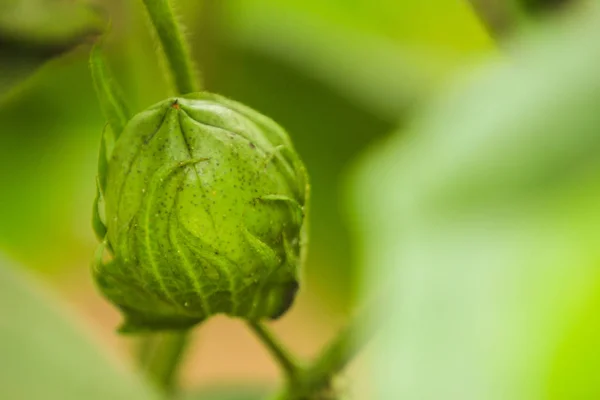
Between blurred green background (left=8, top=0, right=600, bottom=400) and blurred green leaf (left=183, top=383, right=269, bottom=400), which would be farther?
blurred green leaf (left=183, top=383, right=269, bottom=400)

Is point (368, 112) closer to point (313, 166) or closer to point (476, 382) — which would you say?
point (313, 166)

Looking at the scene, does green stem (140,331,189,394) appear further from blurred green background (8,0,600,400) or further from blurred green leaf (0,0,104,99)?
blurred green leaf (0,0,104,99)

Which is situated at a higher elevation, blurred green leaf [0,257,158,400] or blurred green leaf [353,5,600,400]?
blurred green leaf [353,5,600,400]

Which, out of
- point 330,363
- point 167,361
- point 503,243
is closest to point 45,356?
point 167,361

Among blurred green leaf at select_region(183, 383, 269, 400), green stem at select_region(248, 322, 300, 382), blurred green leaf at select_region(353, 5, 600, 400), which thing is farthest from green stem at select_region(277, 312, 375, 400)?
blurred green leaf at select_region(183, 383, 269, 400)

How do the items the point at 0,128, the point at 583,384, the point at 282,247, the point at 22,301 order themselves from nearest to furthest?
the point at 583,384, the point at 282,247, the point at 22,301, the point at 0,128

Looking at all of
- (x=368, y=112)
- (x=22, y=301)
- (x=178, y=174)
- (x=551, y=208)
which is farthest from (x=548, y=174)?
(x=368, y=112)

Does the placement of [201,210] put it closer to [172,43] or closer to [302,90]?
[172,43]
